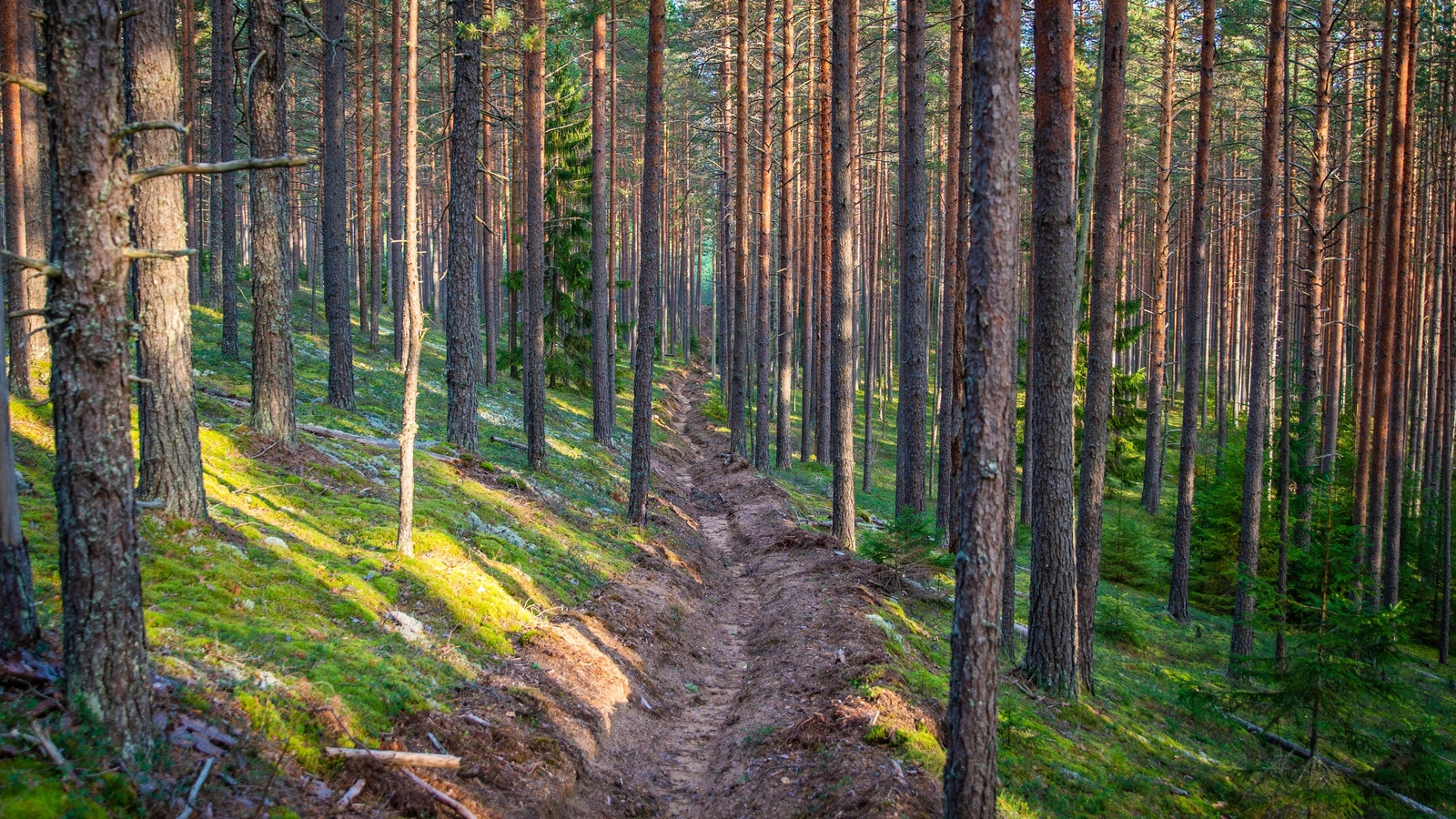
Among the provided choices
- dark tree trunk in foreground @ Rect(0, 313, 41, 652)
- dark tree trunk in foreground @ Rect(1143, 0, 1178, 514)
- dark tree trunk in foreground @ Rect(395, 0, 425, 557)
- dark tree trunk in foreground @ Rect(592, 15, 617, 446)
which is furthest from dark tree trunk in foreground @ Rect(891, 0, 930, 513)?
dark tree trunk in foreground @ Rect(0, 313, 41, 652)

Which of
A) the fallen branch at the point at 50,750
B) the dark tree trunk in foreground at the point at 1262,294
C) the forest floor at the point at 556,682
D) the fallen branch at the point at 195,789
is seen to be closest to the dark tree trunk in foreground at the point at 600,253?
the forest floor at the point at 556,682

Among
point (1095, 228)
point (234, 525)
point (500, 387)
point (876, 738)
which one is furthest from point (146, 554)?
point (500, 387)

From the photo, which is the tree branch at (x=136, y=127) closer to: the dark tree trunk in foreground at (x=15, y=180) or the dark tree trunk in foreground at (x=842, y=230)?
the dark tree trunk in foreground at (x=15, y=180)

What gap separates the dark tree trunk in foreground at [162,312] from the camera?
735cm

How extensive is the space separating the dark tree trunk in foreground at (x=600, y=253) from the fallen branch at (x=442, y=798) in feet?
55.4

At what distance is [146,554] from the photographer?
680 cm

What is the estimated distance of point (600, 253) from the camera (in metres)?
22.8

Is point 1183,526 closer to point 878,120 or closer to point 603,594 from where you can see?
point 603,594

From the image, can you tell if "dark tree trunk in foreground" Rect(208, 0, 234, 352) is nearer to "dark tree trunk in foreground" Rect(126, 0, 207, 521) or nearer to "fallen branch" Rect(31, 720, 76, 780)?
"dark tree trunk in foreground" Rect(126, 0, 207, 521)

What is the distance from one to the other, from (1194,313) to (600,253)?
15.1 meters

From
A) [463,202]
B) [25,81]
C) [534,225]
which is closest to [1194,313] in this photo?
[534,225]

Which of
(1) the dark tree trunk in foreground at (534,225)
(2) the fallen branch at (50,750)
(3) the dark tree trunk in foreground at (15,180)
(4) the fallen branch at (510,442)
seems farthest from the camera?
(4) the fallen branch at (510,442)

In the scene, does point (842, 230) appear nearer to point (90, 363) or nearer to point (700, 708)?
point (700, 708)

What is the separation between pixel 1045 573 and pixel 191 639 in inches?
342
